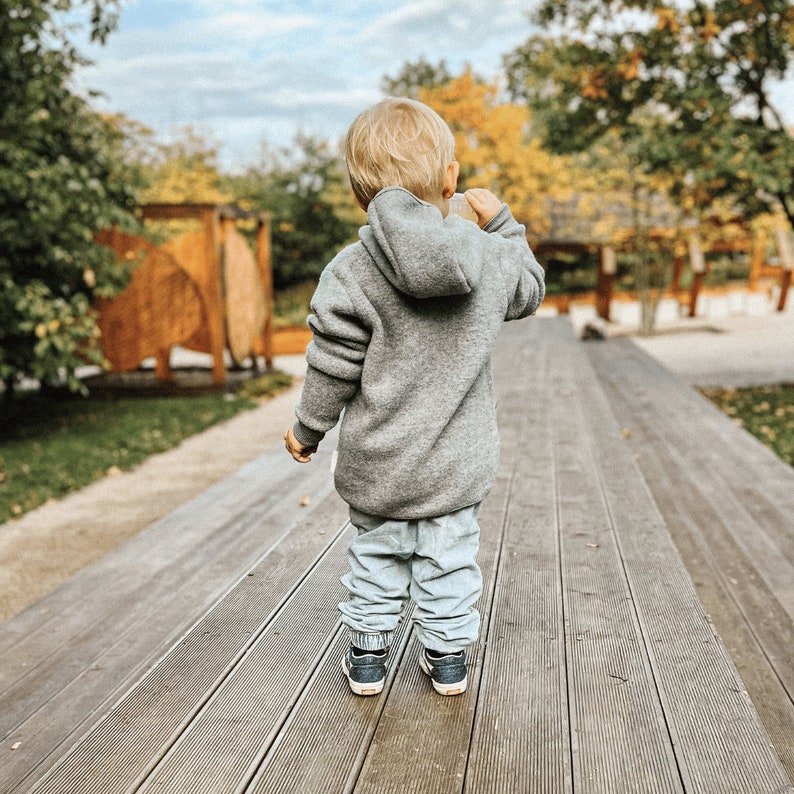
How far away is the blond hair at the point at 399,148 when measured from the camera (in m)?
1.75

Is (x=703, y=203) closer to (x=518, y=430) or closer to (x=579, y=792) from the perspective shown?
(x=518, y=430)

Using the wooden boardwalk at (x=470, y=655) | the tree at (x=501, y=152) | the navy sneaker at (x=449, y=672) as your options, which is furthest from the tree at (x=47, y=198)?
the tree at (x=501, y=152)

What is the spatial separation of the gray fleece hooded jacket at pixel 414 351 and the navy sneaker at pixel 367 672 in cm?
38

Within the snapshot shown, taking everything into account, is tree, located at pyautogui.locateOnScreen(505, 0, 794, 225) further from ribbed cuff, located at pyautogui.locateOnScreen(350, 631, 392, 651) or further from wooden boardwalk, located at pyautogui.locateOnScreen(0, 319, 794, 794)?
ribbed cuff, located at pyautogui.locateOnScreen(350, 631, 392, 651)

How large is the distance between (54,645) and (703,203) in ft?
30.1

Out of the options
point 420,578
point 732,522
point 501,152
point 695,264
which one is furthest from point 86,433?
point 695,264

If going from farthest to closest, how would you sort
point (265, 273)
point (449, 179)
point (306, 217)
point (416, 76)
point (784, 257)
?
point (416, 76) → point (306, 217) → point (784, 257) → point (265, 273) → point (449, 179)

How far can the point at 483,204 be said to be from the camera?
196cm

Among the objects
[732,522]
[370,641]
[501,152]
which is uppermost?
[501,152]

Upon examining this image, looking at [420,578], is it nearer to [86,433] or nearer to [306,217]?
[86,433]

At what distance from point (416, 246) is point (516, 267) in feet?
0.99

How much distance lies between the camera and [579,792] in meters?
1.64

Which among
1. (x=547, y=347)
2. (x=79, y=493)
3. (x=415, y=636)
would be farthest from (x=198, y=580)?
(x=547, y=347)

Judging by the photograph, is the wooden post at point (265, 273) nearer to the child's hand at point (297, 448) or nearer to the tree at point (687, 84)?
the tree at point (687, 84)
